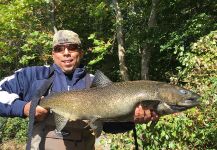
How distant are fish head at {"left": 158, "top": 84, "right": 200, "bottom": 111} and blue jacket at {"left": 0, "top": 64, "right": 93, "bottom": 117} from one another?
0.79 m

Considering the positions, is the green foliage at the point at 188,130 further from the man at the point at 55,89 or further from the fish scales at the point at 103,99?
the fish scales at the point at 103,99

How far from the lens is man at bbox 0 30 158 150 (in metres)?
3.99

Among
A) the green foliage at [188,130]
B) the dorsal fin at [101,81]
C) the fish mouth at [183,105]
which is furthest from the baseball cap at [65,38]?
the green foliage at [188,130]

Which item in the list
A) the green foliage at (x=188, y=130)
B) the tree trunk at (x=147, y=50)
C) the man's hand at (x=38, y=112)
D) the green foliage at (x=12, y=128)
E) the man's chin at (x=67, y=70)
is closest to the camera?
the man's hand at (x=38, y=112)

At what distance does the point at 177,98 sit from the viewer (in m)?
3.70

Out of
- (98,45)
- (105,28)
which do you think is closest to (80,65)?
(98,45)

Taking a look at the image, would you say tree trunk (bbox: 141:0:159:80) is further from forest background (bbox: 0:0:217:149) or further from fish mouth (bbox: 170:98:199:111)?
fish mouth (bbox: 170:98:199:111)

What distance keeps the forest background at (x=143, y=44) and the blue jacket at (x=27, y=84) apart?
2542mm

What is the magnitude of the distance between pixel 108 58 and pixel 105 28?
177cm

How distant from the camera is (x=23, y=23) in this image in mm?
23156

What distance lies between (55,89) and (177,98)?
109 centimetres

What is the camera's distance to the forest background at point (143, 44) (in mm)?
6617

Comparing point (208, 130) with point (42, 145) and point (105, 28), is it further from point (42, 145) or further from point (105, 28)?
point (105, 28)

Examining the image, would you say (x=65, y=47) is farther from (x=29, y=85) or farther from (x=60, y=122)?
(x=60, y=122)
